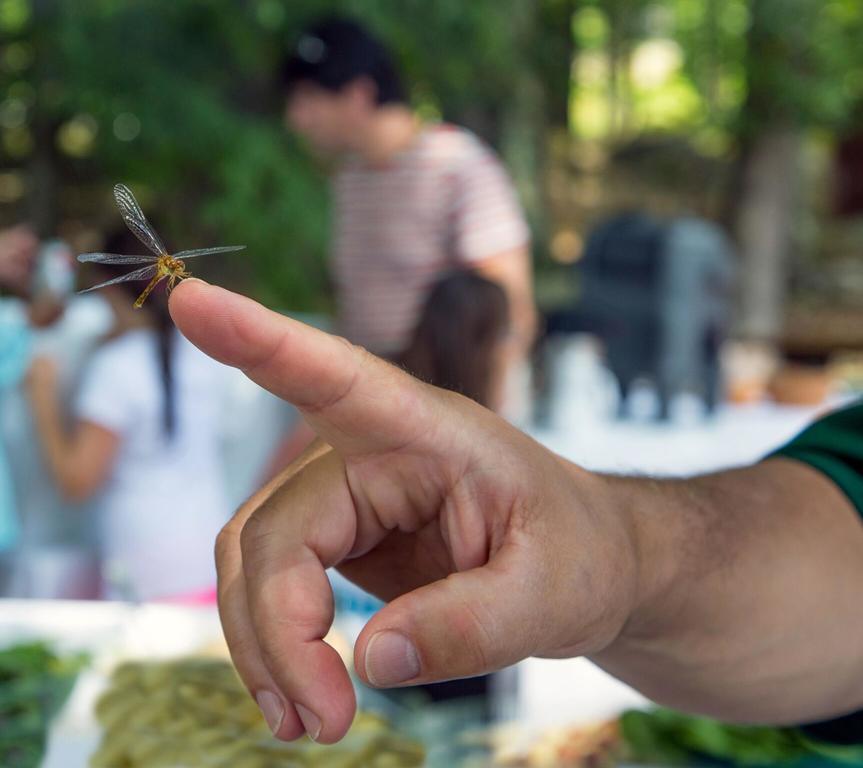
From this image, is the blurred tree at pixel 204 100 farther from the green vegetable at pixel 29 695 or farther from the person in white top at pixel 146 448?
the green vegetable at pixel 29 695

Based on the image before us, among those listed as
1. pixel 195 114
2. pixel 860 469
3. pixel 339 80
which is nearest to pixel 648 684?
pixel 860 469

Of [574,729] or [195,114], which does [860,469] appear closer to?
[574,729]

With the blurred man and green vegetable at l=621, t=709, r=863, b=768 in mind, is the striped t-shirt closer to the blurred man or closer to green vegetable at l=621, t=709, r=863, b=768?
the blurred man

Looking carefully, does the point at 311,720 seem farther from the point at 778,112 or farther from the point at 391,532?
the point at 778,112

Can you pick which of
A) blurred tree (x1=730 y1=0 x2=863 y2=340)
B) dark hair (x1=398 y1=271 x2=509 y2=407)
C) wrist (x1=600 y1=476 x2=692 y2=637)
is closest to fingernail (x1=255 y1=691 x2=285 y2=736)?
wrist (x1=600 y1=476 x2=692 y2=637)

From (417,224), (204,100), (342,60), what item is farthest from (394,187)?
(204,100)
